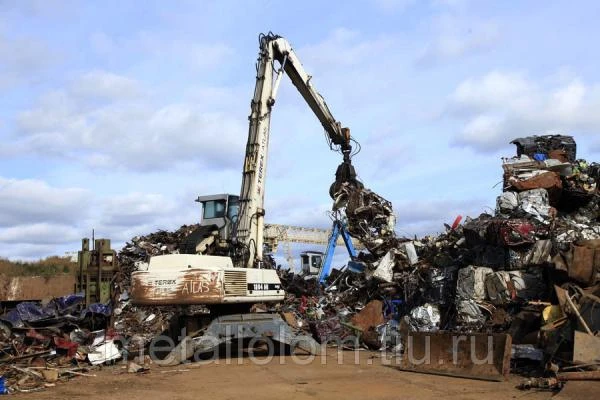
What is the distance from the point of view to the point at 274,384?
7973 millimetres

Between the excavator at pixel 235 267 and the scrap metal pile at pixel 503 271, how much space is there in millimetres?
2637

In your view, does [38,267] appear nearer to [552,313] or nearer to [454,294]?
[454,294]

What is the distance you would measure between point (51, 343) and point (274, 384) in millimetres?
4366

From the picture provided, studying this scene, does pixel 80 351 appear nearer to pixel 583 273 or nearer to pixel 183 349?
pixel 183 349

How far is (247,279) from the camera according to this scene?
9969 millimetres

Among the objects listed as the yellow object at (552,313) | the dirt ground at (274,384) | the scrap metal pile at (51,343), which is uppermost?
the yellow object at (552,313)

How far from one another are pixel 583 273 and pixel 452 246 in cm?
423

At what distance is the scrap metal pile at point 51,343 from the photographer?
8.30m

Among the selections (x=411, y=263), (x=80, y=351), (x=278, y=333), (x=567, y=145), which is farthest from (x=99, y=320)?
(x=567, y=145)

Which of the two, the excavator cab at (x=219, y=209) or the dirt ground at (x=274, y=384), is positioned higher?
the excavator cab at (x=219, y=209)

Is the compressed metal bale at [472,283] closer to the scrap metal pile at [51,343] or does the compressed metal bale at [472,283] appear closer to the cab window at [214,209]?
the cab window at [214,209]

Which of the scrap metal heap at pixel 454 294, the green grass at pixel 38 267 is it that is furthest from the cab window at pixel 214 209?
the green grass at pixel 38 267

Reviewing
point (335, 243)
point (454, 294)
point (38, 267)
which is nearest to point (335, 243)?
point (335, 243)

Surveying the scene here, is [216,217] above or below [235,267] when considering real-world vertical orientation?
above
